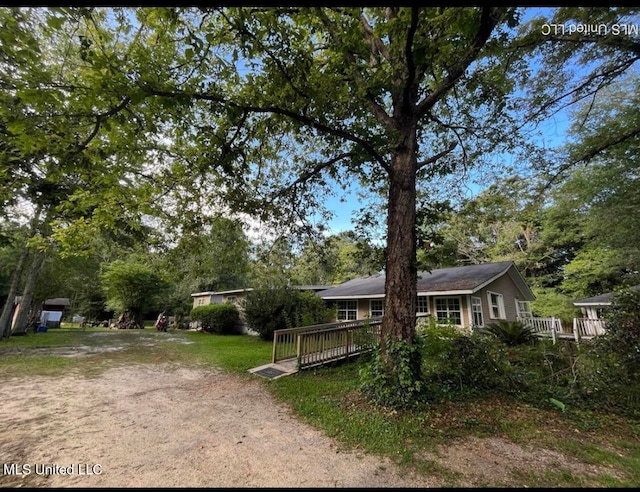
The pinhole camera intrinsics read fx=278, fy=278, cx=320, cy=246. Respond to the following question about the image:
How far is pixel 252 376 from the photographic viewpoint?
23.0ft

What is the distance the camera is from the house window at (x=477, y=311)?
12.3 m

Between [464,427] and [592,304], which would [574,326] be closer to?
[592,304]

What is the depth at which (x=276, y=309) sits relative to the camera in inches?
521

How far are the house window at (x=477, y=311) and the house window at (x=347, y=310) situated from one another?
5905 millimetres

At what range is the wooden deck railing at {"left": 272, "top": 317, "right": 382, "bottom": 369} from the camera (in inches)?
304

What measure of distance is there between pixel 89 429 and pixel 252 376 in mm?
3558

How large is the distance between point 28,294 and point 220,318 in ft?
29.6

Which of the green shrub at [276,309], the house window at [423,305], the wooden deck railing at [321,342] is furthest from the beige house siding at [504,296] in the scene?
the green shrub at [276,309]

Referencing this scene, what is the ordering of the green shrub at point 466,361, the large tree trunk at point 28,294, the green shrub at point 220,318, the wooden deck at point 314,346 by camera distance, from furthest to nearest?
1. the green shrub at point 220,318
2. the large tree trunk at point 28,294
3. the wooden deck at point 314,346
4. the green shrub at point 466,361

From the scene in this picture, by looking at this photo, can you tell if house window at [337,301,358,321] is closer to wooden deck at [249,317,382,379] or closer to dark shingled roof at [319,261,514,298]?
dark shingled roof at [319,261,514,298]

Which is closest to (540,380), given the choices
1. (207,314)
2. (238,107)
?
(238,107)

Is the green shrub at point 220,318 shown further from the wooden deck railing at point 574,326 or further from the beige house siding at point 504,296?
the wooden deck railing at point 574,326

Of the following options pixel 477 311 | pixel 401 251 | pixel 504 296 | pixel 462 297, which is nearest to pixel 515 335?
pixel 477 311

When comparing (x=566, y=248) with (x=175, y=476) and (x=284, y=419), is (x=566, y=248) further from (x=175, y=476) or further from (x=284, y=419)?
(x=175, y=476)
